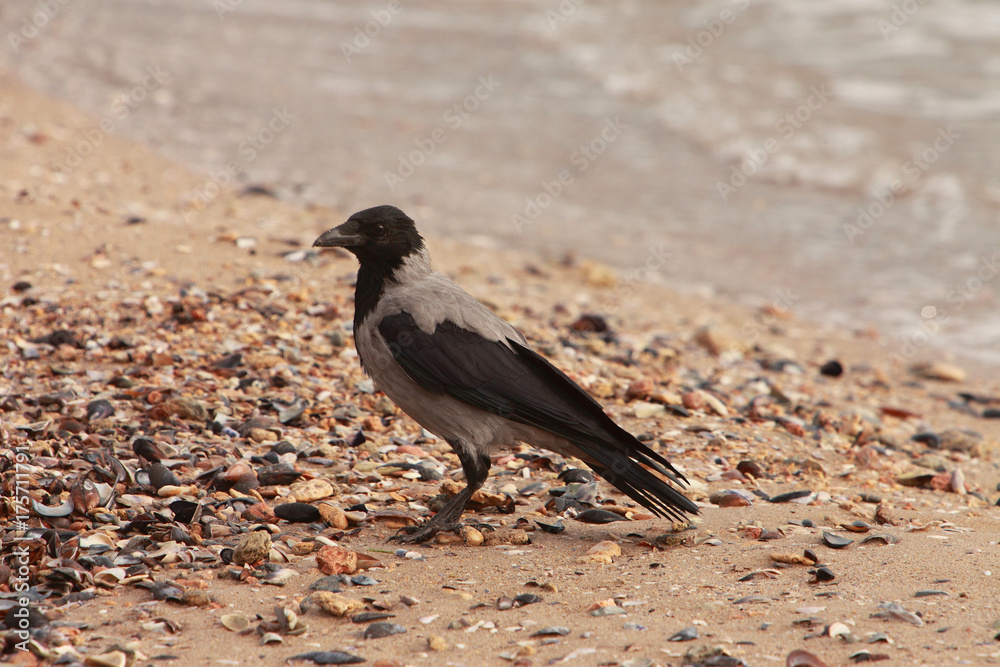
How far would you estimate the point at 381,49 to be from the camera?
16359 mm

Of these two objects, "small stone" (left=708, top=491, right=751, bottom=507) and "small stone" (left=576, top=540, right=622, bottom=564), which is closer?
"small stone" (left=576, top=540, right=622, bottom=564)

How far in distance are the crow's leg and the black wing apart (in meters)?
0.23

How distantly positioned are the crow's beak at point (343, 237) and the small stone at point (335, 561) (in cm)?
128

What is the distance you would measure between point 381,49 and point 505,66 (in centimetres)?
210

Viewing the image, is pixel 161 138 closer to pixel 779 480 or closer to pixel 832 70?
pixel 779 480

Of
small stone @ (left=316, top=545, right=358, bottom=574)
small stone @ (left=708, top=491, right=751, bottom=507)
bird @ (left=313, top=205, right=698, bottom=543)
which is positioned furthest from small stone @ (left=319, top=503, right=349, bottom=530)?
small stone @ (left=708, top=491, right=751, bottom=507)

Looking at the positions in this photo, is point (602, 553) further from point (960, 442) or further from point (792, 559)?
point (960, 442)

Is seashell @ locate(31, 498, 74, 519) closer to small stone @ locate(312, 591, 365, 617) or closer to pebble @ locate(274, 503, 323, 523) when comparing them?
pebble @ locate(274, 503, 323, 523)

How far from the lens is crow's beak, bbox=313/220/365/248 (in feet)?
13.7

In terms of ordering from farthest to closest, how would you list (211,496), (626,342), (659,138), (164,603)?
(659,138) < (626,342) < (211,496) < (164,603)

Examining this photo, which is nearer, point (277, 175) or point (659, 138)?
point (277, 175)

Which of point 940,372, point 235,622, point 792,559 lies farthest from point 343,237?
point 940,372

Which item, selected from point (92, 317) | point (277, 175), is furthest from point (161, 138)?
point (92, 317)

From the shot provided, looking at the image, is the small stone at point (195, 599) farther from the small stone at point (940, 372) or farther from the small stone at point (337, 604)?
the small stone at point (940, 372)
